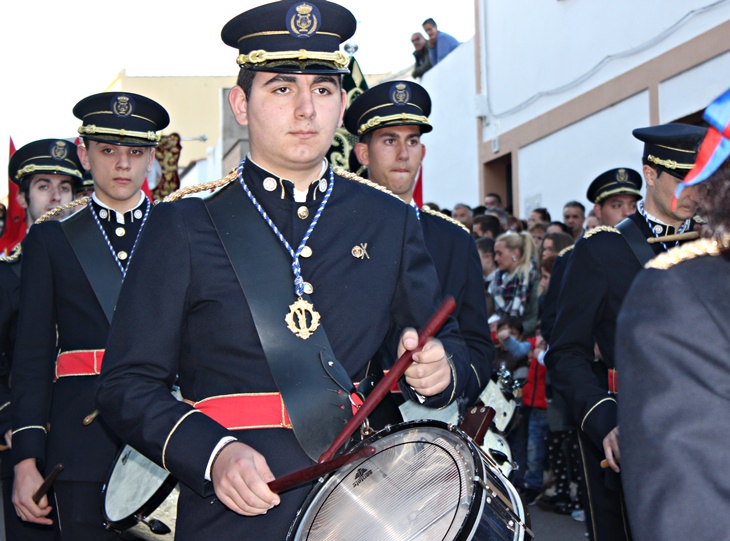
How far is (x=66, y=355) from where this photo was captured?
480 centimetres

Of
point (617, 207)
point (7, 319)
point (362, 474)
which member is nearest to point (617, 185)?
point (617, 207)

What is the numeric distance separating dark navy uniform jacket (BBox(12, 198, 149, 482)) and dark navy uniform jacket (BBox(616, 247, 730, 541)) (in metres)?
3.11

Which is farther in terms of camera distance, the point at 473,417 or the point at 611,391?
the point at 611,391

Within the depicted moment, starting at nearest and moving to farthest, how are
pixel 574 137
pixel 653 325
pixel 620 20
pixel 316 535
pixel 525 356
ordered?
pixel 653 325
pixel 316 535
pixel 525 356
pixel 620 20
pixel 574 137

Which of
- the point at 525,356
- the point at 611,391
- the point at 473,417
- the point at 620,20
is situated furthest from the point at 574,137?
the point at 473,417

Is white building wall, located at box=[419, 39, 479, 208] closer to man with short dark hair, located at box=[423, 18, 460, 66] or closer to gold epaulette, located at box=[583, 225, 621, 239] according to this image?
man with short dark hair, located at box=[423, 18, 460, 66]

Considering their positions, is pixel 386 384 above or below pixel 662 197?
below

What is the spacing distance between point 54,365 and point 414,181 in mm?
1916

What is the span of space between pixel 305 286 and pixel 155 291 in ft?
1.28

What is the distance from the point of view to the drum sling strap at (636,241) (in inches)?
199

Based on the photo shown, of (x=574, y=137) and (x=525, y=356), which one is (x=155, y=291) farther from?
(x=574, y=137)

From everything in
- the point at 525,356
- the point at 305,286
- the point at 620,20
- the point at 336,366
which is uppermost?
the point at 620,20

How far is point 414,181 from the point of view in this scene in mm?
5613

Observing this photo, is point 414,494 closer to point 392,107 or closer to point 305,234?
point 305,234
